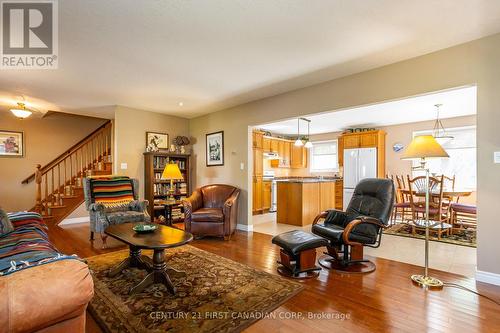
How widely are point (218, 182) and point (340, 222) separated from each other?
9.86 ft

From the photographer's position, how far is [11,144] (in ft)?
19.4

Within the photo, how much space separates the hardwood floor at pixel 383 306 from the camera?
1861mm

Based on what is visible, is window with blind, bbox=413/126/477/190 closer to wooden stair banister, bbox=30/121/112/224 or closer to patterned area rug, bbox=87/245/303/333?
patterned area rug, bbox=87/245/303/333

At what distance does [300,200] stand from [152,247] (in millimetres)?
3681

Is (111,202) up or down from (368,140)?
down

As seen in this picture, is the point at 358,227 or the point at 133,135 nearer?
the point at 358,227

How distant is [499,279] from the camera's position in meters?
2.54

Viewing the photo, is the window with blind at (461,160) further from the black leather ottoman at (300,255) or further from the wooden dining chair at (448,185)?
the black leather ottoman at (300,255)

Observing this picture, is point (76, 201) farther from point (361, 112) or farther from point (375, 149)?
point (375, 149)

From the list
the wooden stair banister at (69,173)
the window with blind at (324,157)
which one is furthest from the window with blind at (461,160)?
the wooden stair banister at (69,173)

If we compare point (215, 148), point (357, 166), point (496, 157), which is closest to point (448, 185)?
point (357, 166)

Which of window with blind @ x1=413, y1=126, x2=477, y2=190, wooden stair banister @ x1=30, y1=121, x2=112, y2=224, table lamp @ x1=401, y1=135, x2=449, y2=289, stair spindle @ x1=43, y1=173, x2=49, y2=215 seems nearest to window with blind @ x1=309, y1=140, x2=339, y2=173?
window with blind @ x1=413, y1=126, x2=477, y2=190

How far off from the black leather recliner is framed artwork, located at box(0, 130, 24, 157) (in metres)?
7.03

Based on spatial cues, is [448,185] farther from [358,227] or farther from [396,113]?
[358,227]
